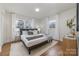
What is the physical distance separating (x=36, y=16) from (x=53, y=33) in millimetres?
376

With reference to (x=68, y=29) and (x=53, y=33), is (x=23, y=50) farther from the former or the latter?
(x=68, y=29)

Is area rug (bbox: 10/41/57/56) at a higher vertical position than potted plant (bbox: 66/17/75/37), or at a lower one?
lower

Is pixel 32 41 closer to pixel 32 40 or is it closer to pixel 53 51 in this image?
pixel 32 40

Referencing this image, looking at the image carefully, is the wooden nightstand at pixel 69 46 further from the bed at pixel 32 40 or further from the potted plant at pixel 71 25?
the bed at pixel 32 40

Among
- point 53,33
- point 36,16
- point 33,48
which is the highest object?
point 36,16

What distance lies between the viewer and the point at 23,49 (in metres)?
1.04

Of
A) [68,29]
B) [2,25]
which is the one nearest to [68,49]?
[68,29]

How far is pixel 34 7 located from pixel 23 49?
0.62 meters

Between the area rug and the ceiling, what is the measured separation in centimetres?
47

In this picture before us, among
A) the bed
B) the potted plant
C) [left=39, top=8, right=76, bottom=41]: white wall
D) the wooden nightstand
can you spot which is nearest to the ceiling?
[left=39, top=8, right=76, bottom=41]: white wall

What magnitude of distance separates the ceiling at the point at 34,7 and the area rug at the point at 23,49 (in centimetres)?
47

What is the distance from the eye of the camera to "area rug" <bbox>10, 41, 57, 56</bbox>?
996 millimetres

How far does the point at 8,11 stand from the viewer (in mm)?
1010

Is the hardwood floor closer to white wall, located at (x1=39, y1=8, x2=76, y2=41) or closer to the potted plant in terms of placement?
white wall, located at (x1=39, y1=8, x2=76, y2=41)
